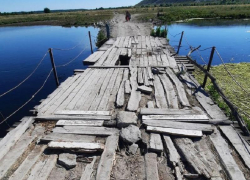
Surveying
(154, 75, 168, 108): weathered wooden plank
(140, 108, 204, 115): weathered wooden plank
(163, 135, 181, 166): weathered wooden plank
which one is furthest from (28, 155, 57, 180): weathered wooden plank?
(154, 75, 168, 108): weathered wooden plank

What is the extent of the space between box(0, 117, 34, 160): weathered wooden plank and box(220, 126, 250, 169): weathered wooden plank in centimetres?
481

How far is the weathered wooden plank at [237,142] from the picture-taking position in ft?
11.5

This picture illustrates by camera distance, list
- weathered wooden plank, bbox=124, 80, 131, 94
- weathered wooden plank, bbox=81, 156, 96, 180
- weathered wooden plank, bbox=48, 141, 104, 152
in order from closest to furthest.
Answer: weathered wooden plank, bbox=81, 156, 96, 180, weathered wooden plank, bbox=48, 141, 104, 152, weathered wooden plank, bbox=124, 80, 131, 94

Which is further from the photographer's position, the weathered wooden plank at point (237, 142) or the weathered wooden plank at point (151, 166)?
the weathered wooden plank at point (237, 142)

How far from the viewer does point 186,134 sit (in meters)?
4.02

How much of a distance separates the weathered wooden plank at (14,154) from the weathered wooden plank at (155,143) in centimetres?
269

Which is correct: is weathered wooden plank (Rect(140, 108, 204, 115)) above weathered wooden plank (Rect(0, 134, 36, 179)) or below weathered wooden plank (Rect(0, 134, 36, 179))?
above

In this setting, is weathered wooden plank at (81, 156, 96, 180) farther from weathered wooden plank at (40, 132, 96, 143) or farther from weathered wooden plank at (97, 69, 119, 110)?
weathered wooden plank at (97, 69, 119, 110)

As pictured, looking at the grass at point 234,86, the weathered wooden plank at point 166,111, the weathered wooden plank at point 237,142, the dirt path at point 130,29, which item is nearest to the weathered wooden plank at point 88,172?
the weathered wooden plank at point 166,111

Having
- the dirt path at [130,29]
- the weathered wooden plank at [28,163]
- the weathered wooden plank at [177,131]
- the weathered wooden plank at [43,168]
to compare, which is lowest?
the weathered wooden plank at [43,168]

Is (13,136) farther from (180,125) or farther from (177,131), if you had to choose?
(180,125)

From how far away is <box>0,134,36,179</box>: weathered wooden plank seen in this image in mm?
3302

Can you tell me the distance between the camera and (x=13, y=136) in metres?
4.03

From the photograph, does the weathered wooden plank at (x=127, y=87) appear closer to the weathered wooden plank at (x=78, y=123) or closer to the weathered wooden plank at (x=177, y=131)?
the weathered wooden plank at (x=78, y=123)
